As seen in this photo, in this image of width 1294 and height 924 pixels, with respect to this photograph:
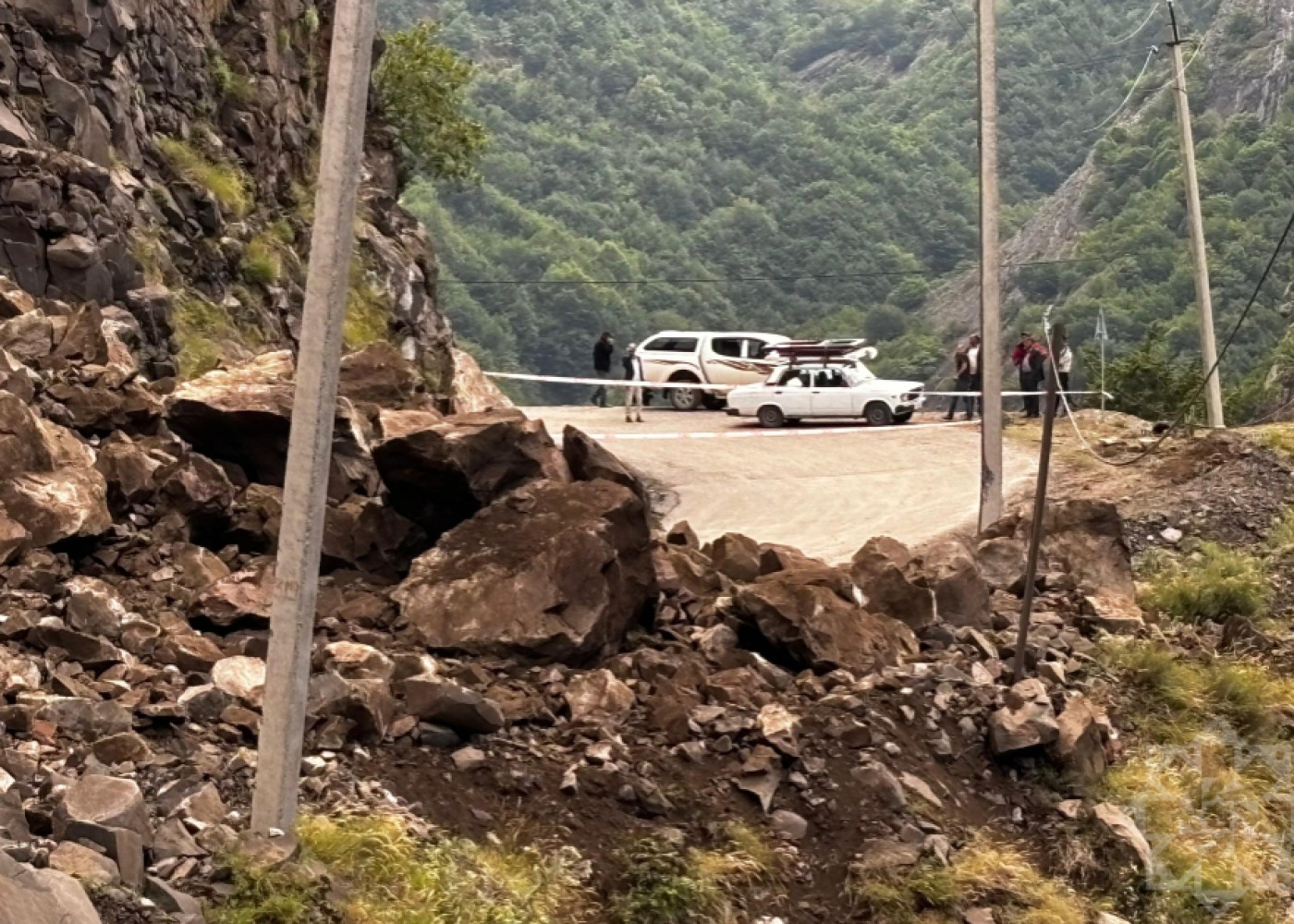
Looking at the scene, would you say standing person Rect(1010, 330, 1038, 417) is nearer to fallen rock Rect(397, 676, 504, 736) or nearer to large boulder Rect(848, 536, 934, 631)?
large boulder Rect(848, 536, 934, 631)

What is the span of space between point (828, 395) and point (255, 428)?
18720mm

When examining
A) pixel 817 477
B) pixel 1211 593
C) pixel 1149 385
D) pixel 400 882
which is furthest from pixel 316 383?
pixel 1149 385

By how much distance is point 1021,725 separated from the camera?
1196 centimetres

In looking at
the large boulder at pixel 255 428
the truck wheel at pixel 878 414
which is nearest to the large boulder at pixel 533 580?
the large boulder at pixel 255 428

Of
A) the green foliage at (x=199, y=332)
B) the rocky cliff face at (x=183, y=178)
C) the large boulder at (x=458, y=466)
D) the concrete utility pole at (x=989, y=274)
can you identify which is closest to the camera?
the large boulder at (x=458, y=466)

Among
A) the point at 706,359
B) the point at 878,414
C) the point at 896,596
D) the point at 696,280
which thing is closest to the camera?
the point at 896,596

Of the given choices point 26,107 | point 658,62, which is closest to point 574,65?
point 658,62

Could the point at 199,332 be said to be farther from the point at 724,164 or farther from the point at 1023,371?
the point at 724,164

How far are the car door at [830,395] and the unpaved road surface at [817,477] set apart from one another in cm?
34

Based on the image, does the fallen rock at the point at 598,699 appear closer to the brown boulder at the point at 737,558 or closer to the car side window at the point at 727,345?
the brown boulder at the point at 737,558

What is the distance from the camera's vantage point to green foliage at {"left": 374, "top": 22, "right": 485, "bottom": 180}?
124ft

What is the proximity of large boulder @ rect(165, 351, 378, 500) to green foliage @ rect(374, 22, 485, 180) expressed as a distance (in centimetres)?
2452

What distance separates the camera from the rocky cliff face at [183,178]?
15164 millimetres

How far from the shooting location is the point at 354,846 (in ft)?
27.0
